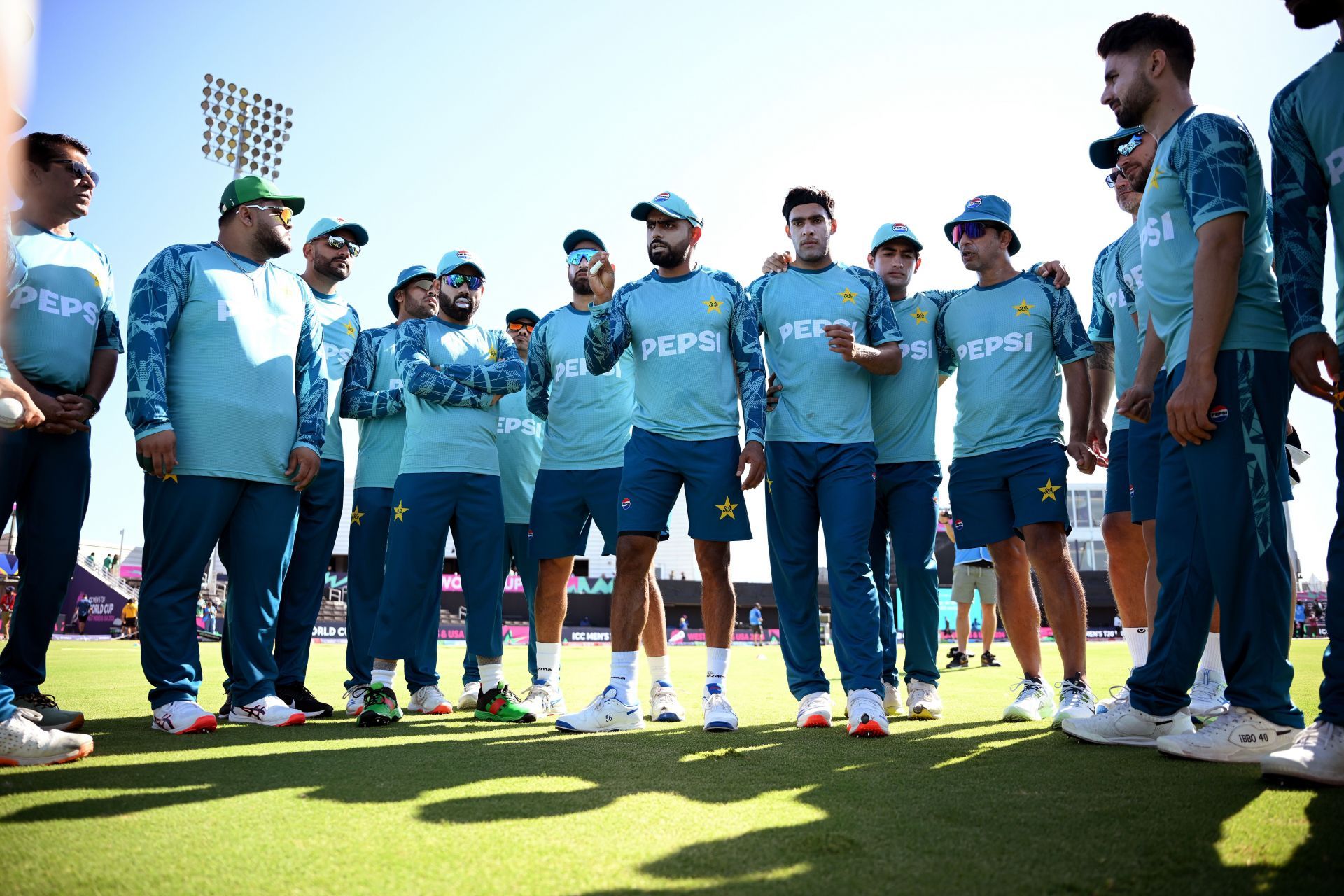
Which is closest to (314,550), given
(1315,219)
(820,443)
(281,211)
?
(281,211)

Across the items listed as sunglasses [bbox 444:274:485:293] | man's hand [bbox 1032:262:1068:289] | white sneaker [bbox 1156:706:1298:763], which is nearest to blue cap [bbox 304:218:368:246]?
sunglasses [bbox 444:274:485:293]

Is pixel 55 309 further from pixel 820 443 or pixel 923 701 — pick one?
pixel 923 701

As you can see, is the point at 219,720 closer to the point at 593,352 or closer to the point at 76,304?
the point at 76,304

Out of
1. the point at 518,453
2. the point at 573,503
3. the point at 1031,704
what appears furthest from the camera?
the point at 518,453

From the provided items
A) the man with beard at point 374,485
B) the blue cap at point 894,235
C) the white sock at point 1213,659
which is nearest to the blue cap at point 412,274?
the man with beard at point 374,485

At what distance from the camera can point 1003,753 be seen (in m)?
3.30

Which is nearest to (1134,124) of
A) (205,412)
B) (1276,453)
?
(1276,453)

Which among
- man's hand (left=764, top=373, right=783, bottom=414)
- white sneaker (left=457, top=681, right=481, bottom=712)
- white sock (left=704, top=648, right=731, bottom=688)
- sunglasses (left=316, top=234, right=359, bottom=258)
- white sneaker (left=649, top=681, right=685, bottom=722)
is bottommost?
white sneaker (left=457, top=681, right=481, bottom=712)

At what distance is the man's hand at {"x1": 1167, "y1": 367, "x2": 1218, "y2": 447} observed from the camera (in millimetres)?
2928

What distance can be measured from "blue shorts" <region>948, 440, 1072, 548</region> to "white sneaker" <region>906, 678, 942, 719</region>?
0.84 meters

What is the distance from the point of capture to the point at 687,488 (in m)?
4.66

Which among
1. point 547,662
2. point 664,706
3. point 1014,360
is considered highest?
point 1014,360

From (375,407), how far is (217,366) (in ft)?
4.98

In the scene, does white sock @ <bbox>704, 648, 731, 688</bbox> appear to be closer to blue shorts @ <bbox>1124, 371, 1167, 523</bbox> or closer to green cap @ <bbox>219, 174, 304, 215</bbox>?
blue shorts @ <bbox>1124, 371, 1167, 523</bbox>
